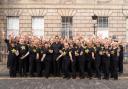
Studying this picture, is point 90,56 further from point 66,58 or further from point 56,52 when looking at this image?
point 56,52

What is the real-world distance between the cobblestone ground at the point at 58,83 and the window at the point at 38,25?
A: 56.8 ft

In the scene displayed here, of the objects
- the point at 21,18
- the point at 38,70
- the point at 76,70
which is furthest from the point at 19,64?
the point at 21,18

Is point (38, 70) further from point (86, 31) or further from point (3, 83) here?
point (86, 31)

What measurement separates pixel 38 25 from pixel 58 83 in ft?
67.0

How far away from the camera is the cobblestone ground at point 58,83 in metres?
21.2

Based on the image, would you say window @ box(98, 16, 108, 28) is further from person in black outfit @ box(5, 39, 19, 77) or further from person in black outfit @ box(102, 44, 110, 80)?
person in black outfit @ box(5, 39, 19, 77)

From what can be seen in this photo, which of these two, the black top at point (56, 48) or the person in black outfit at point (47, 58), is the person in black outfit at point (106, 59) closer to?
the black top at point (56, 48)

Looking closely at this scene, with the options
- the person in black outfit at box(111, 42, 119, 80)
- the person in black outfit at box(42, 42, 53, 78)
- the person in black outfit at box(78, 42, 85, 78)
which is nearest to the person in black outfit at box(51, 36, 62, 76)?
the person in black outfit at box(42, 42, 53, 78)

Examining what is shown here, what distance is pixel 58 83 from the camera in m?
22.9

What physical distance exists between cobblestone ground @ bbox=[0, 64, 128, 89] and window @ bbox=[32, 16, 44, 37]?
17.3 m

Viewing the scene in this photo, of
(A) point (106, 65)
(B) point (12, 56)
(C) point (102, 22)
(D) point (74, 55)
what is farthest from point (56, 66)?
(C) point (102, 22)

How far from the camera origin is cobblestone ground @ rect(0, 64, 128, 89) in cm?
2117

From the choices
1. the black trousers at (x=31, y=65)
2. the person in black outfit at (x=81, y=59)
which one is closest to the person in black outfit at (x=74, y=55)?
the person in black outfit at (x=81, y=59)

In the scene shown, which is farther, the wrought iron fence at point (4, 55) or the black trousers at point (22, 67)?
the wrought iron fence at point (4, 55)
